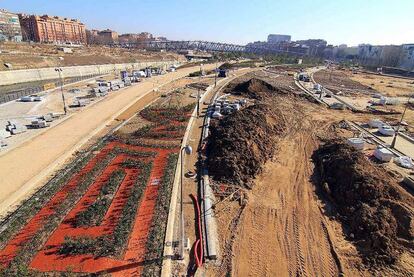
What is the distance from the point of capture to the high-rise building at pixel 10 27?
401ft

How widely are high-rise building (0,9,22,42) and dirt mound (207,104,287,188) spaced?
133 metres

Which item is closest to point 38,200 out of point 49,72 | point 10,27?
point 49,72

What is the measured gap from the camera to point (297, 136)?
2858 centimetres

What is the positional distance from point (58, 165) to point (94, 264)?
11.4 metres

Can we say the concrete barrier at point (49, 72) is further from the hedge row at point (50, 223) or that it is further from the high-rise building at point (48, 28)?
the high-rise building at point (48, 28)

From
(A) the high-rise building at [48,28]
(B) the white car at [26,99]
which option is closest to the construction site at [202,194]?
(B) the white car at [26,99]

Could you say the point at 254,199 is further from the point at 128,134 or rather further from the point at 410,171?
the point at 128,134

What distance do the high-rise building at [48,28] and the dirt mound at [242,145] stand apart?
14930cm

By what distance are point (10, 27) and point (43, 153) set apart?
448ft

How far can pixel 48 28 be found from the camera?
5763 inches

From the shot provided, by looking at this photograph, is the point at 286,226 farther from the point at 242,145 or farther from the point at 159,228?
the point at 242,145

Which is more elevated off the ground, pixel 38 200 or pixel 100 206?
pixel 100 206

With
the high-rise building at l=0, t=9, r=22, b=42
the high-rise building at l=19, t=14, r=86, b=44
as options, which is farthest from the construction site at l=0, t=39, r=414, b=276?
the high-rise building at l=19, t=14, r=86, b=44

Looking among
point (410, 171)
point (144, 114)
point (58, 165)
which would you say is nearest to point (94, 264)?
point (58, 165)
